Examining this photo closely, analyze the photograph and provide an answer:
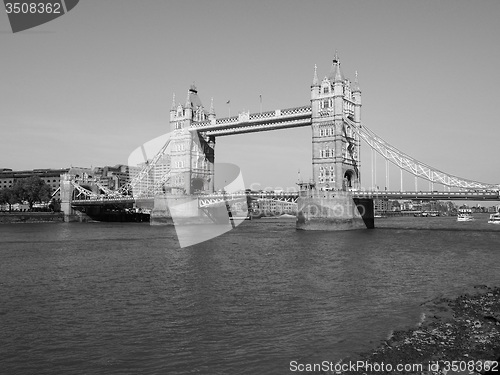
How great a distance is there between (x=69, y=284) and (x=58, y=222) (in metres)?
72.9

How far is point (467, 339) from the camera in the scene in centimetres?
1234

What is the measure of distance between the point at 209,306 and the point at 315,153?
45.3 metres

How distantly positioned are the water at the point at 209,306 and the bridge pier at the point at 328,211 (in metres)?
21.6

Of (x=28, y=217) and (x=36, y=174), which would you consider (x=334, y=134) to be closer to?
(x=28, y=217)

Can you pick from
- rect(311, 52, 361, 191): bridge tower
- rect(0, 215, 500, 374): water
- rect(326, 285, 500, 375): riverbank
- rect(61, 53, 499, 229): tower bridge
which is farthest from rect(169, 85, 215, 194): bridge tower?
rect(326, 285, 500, 375): riverbank

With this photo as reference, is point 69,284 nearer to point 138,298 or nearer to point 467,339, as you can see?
point 138,298

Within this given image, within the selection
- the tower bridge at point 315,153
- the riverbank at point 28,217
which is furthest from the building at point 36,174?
the tower bridge at point 315,153

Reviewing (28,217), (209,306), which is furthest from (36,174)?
(209,306)

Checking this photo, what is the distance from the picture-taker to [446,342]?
1213 cm

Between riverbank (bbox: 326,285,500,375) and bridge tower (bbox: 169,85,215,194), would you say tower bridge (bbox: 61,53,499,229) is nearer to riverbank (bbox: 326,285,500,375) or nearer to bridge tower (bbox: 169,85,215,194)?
bridge tower (bbox: 169,85,215,194)

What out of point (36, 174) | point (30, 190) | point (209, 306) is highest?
point (36, 174)

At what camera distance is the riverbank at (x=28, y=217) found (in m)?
84.2

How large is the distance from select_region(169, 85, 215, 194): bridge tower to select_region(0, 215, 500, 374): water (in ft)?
145

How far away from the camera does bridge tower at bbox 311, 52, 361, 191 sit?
5844 centimetres
